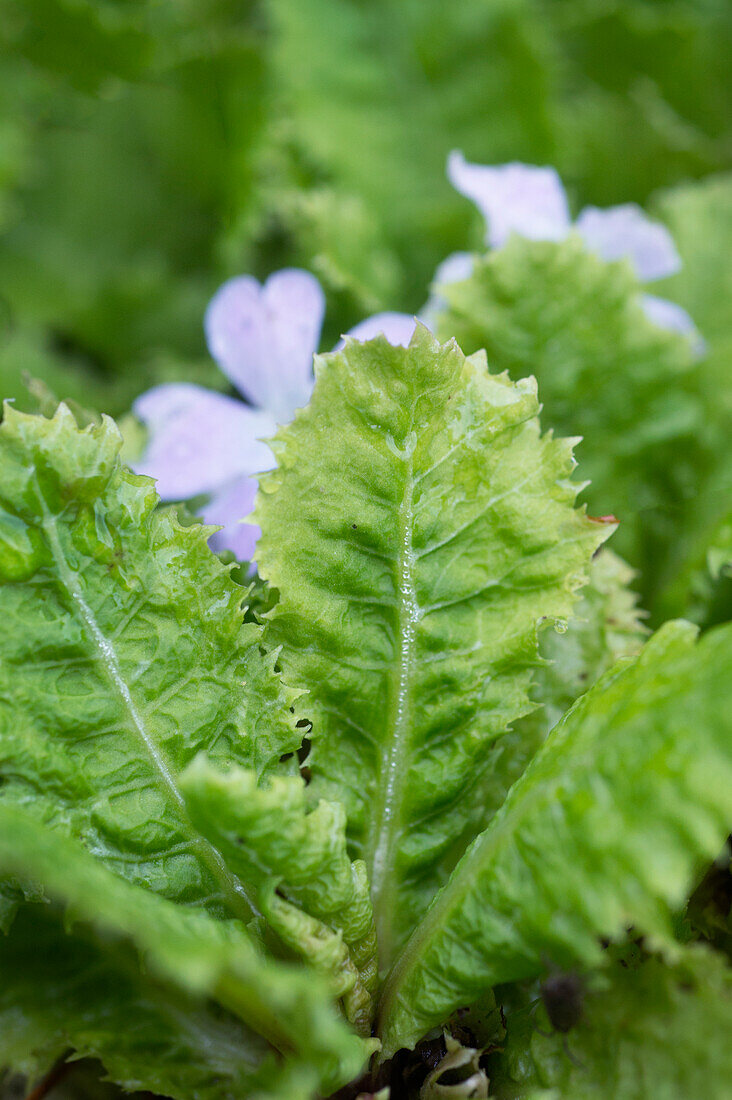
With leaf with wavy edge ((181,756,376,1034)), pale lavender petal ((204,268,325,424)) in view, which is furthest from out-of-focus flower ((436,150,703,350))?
leaf with wavy edge ((181,756,376,1034))

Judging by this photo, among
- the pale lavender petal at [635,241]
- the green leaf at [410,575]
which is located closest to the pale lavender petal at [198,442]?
the green leaf at [410,575]

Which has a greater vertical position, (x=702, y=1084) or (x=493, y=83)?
(x=493, y=83)

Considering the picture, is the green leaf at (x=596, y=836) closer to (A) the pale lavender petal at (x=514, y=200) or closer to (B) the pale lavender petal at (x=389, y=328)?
(B) the pale lavender petal at (x=389, y=328)

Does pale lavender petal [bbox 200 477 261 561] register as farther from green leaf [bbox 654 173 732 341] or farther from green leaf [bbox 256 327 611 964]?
green leaf [bbox 654 173 732 341]

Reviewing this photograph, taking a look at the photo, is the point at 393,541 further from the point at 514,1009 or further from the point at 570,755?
the point at 514,1009

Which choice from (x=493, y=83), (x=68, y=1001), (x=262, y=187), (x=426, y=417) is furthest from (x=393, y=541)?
(x=493, y=83)

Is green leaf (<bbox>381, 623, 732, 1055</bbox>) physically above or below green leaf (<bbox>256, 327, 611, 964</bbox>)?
below
